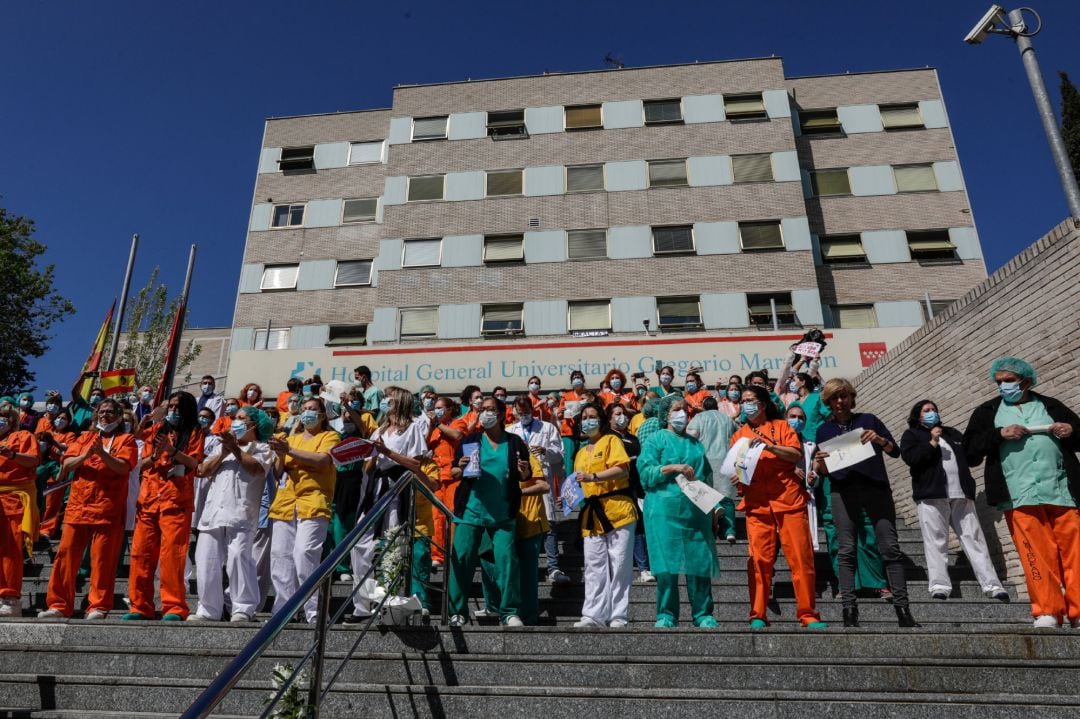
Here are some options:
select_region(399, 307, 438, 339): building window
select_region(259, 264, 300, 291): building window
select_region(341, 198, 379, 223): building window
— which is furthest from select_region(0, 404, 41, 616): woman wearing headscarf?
select_region(341, 198, 379, 223): building window

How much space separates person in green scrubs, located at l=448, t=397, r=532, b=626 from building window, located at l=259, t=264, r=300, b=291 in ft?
73.5

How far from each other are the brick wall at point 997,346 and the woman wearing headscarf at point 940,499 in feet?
2.19

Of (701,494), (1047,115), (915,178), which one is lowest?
(701,494)

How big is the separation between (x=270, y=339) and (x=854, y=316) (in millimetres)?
20269

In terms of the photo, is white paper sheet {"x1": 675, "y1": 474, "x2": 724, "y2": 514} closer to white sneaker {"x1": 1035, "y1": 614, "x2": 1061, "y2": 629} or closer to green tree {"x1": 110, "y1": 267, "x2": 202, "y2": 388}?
white sneaker {"x1": 1035, "y1": 614, "x2": 1061, "y2": 629}

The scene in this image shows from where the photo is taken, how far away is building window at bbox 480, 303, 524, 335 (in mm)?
24625

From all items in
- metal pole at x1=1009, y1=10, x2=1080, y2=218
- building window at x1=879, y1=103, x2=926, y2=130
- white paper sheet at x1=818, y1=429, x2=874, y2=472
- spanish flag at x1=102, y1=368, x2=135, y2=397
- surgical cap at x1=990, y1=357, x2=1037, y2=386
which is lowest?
white paper sheet at x1=818, y1=429, x2=874, y2=472

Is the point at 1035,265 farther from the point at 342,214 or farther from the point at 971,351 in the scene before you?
the point at 342,214

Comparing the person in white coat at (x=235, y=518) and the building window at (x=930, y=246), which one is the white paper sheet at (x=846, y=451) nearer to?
the person in white coat at (x=235, y=518)

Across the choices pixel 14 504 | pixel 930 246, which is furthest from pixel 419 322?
pixel 14 504

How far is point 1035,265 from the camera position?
7789 mm

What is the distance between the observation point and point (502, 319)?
2484cm

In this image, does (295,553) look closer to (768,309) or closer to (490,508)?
(490,508)

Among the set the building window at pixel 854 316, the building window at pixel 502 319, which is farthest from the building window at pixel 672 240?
the building window at pixel 854 316
